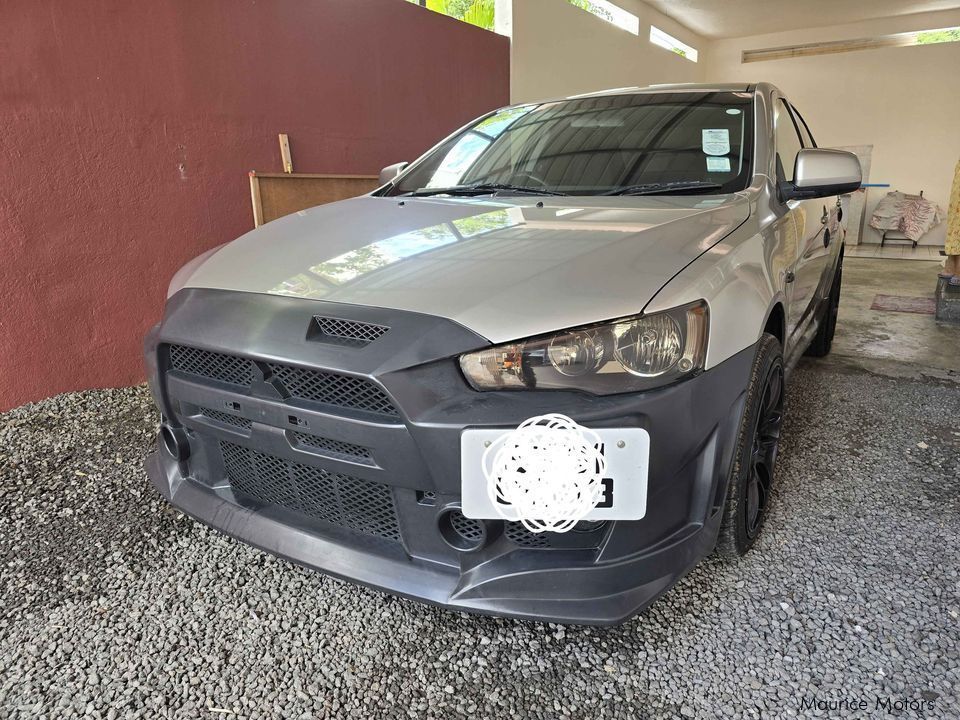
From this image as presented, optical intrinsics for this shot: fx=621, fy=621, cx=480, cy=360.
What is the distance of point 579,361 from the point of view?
1.20 meters

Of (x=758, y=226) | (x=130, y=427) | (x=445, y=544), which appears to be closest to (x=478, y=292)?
(x=445, y=544)

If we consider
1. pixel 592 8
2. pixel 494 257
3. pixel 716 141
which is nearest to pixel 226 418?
pixel 494 257

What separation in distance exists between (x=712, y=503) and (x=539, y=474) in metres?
0.44

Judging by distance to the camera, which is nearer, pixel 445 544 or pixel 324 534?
pixel 445 544

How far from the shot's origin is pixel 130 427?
115 inches

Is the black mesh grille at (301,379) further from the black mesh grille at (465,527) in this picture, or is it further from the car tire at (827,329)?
the car tire at (827,329)

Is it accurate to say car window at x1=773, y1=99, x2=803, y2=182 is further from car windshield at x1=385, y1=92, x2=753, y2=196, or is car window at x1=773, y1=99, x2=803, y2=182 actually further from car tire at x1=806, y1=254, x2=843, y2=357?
car tire at x1=806, y1=254, x2=843, y2=357

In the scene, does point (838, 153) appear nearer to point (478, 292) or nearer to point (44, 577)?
point (478, 292)

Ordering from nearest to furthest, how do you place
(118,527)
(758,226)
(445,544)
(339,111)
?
(445,544) → (758,226) → (118,527) → (339,111)

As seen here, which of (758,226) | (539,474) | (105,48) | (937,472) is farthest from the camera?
(105,48)

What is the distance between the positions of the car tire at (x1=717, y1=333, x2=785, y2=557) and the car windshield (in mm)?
582

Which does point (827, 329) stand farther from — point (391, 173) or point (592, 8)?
point (592, 8)

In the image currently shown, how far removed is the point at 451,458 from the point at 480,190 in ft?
4.24

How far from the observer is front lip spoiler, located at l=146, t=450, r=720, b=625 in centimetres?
122
